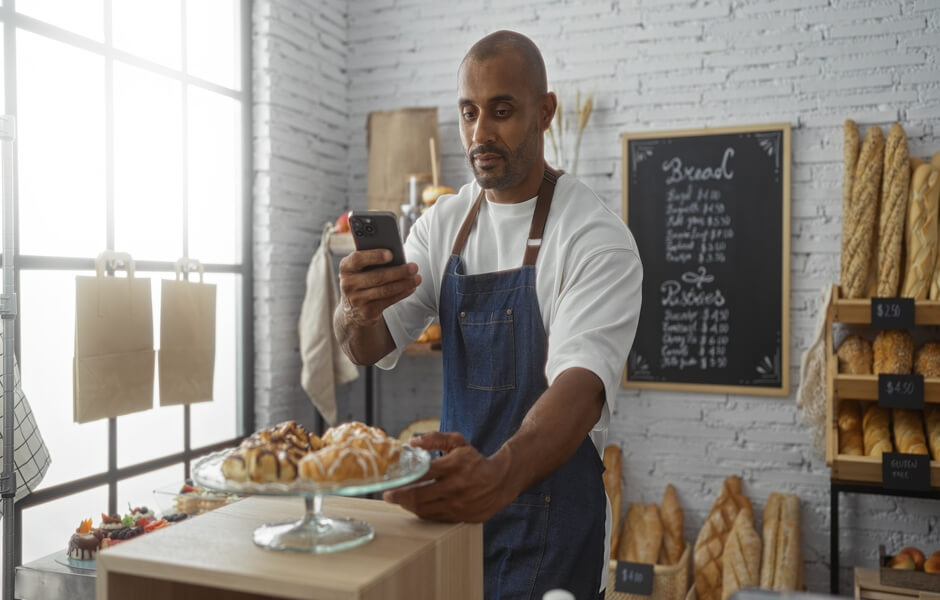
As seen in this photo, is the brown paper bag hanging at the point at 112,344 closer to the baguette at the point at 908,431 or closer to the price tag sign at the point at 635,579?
the price tag sign at the point at 635,579

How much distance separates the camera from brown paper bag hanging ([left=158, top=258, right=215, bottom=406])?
310cm

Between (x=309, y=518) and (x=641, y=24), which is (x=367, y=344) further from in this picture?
(x=641, y=24)

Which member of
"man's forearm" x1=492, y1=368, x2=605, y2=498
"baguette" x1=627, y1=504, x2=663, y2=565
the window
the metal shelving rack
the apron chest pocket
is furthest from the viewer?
"baguette" x1=627, y1=504, x2=663, y2=565

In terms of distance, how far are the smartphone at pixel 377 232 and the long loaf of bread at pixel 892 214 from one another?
7.74ft

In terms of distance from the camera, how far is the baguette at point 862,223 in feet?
10.2

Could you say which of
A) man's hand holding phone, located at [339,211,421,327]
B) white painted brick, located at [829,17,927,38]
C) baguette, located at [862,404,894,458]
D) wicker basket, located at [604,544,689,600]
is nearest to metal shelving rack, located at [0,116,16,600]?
man's hand holding phone, located at [339,211,421,327]

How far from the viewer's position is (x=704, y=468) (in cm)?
371

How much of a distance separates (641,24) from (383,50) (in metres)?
1.35

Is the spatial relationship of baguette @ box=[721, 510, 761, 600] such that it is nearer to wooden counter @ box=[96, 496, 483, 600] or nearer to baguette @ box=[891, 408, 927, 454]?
baguette @ box=[891, 408, 927, 454]

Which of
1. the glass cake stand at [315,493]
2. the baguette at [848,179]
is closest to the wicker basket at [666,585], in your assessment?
the baguette at [848,179]

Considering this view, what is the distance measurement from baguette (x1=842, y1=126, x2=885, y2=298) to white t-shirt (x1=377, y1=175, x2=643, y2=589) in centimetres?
182

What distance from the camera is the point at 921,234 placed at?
3.05 metres

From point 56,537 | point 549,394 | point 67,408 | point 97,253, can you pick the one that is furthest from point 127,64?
point 549,394

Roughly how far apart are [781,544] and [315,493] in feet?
9.41
